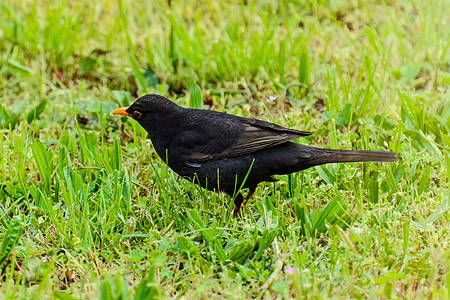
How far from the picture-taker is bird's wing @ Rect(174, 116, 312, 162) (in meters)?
4.08

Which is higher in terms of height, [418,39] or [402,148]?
[418,39]

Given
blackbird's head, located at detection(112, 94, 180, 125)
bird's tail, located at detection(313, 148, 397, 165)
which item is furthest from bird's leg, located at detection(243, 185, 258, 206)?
blackbird's head, located at detection(112, 94, 180, 125)

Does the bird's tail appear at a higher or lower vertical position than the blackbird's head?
lower

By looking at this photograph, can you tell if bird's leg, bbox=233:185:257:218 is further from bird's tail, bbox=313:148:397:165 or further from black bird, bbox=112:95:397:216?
bird's tail, bbox=313:148:397:165

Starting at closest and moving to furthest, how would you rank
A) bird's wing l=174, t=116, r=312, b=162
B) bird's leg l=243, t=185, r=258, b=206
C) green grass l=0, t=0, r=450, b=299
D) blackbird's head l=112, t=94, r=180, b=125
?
1. green grass l=0, t=0, r=450, b=299
2. bird's wing l=174, t=116, r=312, b=162
3. bird's leg l=243, t=185, r=258, b=206
4. blackbird's head l=112, t=94, r=180, b=125

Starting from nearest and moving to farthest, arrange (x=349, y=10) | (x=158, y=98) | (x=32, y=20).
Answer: (x=158, y=98) → (x=32, y=20) → (x=349, y=10)

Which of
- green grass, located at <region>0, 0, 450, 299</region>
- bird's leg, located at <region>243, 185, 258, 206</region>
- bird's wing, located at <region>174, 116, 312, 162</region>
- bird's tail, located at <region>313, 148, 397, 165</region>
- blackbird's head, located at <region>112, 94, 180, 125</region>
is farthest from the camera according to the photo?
blackbird's head, located at <region>112, 94, 180, 125</region>

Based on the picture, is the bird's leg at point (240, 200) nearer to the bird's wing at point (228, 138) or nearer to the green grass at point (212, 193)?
the green grass at point (212, 193)

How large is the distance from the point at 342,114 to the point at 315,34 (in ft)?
6.53

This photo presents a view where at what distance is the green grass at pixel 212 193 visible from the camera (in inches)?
130

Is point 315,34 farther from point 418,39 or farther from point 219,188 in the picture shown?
point 219,188

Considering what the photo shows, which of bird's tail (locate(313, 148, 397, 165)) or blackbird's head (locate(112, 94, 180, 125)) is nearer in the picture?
bird's tail (locate(313, 148, 397, 165))

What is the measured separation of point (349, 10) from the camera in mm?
7117

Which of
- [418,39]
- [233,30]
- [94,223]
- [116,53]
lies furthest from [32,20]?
[418,39]
